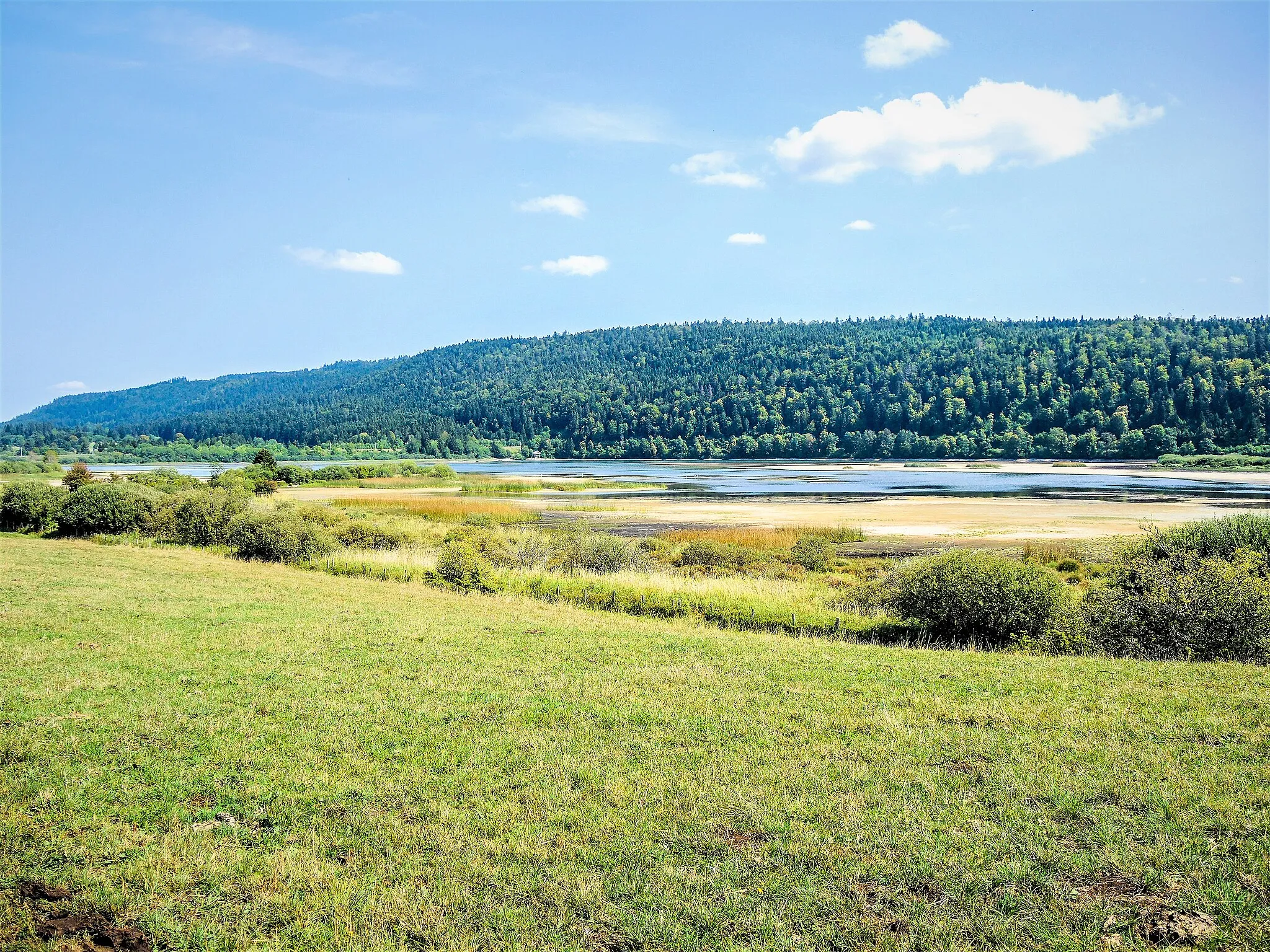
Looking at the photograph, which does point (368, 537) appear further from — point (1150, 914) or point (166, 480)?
point (1150, 914)

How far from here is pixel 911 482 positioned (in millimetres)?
94062

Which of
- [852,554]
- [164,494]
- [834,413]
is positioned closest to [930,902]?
[852,554]

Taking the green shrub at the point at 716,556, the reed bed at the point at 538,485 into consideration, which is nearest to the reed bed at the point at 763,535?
the green shrub at the point at 716,556

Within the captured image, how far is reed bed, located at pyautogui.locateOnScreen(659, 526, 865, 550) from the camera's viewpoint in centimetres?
3962

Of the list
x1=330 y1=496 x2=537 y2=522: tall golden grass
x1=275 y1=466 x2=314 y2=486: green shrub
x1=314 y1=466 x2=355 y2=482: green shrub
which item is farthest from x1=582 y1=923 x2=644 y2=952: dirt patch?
x1=314 y1=466 x2=355 y2=482: green shrub

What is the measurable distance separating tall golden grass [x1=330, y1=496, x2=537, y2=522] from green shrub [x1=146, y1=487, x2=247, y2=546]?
50.9 feet

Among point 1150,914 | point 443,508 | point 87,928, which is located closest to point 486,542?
point 87,928

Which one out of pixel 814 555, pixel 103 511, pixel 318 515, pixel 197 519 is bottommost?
pixel 814 555

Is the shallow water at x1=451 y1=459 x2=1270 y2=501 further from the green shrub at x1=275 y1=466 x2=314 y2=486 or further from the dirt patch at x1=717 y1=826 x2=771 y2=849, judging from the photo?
the dirt patch at x1=717 y1=826 x2=771 y2=849

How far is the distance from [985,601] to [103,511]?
1500 inches

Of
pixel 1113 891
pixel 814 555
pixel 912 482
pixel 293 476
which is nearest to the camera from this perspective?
pixel 1113 891

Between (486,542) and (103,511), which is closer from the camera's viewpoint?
(486,542)

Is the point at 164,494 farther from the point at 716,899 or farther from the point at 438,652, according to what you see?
the point at 716,899

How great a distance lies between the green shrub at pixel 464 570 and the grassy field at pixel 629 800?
11686 millimetres
